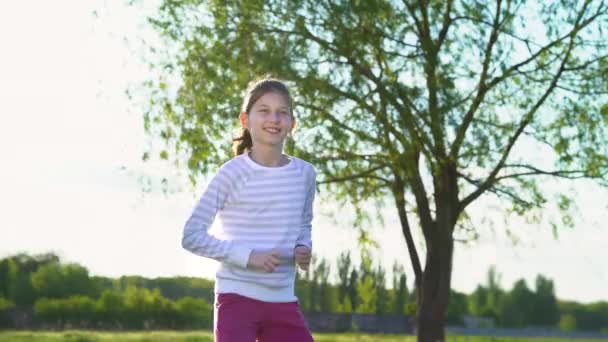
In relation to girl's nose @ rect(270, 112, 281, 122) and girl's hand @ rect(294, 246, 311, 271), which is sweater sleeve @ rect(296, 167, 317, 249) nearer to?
girl's hand @ rect(294, 246, 311, 271)

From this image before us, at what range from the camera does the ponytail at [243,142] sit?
4953 mm

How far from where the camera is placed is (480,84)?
15.7 metres

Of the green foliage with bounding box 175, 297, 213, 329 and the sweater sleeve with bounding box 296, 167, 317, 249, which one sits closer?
the sweater sleeve with bounding box 296, 167, 317, 249

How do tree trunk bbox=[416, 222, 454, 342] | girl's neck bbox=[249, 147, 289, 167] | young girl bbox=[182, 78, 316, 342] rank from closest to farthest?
young girl bbox=[182, 78, 316, 342] < girl's neck bbox=[249, 147, 289, 167] < tree trunk bbox=[416, 222, 454, 342]

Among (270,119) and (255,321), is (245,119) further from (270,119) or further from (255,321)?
(255,321)

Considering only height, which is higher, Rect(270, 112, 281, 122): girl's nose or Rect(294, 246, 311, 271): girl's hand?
Rect(270, 112, 281, 122): girl's nose

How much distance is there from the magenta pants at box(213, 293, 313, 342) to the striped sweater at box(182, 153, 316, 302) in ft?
0.13

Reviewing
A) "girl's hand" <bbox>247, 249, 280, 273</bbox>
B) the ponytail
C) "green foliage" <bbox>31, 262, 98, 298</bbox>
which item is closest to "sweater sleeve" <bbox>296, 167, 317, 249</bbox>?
"girl's hand" <bbox>247, 249, 280, 273</bbox>

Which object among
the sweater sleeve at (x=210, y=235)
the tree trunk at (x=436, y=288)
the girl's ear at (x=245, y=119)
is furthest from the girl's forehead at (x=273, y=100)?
the tree trunk at (x=436, y=288)

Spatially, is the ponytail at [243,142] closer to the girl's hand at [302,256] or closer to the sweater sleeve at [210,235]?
the sweater sleeve at [210,235]

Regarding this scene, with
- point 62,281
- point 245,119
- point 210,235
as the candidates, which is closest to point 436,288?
point 62,281

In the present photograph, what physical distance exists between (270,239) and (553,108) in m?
12.5

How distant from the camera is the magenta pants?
445cm

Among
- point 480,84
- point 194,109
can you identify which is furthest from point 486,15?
point 194,109
